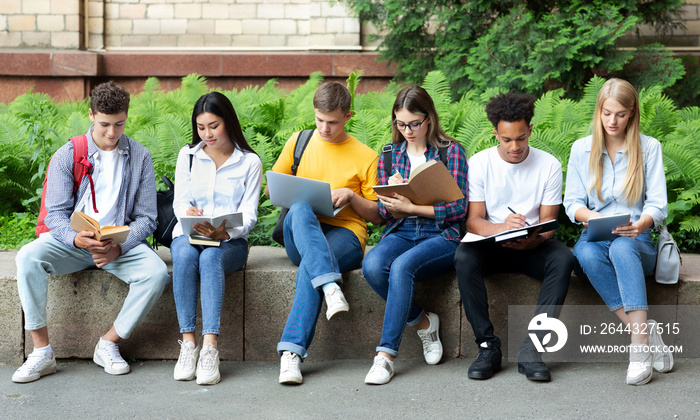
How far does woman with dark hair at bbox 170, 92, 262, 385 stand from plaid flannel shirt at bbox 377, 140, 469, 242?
0.78 meters

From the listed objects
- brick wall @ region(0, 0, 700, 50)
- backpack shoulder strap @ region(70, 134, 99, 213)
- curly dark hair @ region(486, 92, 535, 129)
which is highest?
brick wall @ region(0, 0, 700, 50)

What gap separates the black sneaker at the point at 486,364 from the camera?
11.4 ft

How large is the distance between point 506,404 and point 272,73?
7561 millimetres

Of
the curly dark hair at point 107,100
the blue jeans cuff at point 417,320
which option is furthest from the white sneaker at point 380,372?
the curly dark hair at point 107,100

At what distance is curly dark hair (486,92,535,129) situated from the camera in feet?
11.6

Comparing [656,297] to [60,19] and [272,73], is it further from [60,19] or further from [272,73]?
[60,19]

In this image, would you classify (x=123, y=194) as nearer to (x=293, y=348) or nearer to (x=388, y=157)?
(x=293, y=348)

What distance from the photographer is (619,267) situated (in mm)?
3438

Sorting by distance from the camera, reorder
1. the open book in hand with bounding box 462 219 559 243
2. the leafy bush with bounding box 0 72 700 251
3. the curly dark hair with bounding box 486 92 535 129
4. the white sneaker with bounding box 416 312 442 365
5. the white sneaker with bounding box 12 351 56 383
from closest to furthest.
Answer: the open book in hand with bounding box 462 219 559 243 < the white sneaker with bounding box 12 351 56 383 < the curly dark hair with bounding box 486 92 535 129 < the white sneaker with bounding box 416 312 442 365 < the leafy bush with bounding box 0 72 700 251

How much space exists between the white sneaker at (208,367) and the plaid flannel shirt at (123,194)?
73cm

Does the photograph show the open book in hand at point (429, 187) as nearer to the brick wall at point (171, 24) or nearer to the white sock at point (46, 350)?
the white sock at point (46, 350)

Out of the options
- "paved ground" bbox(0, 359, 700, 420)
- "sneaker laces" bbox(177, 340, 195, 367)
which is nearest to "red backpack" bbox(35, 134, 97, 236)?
"paved ground" bbox(0, 359, 700, 420)

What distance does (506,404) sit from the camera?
3166mm

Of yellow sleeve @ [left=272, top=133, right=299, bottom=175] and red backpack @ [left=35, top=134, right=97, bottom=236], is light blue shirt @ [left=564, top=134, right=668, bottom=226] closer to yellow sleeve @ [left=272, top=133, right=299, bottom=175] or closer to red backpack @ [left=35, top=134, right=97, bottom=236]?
yellow sleeve @ [left=272, top=133, right=299, bottom=175]
